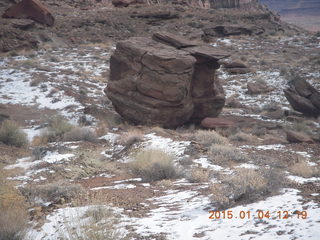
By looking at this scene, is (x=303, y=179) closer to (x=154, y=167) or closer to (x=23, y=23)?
(x=154, y=167)

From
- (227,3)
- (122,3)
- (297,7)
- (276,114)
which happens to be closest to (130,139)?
(276,114)

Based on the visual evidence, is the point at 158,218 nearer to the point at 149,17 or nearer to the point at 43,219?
the point at 43,219

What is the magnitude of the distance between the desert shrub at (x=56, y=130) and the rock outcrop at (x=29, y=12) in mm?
22051

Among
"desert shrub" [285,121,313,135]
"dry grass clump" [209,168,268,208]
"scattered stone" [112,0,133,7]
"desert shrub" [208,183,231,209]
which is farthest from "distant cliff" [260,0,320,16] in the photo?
Answer: "desert shrub" [208,183,231,209]

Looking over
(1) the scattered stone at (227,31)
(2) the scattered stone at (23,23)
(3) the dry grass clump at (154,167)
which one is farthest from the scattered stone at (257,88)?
(2) the scattered stone at (23,23)

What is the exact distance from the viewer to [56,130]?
1165cm

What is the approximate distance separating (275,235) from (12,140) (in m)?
8.65

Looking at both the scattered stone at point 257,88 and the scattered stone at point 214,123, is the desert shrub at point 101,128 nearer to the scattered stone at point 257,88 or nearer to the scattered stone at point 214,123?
the scattered stone at point 214,123

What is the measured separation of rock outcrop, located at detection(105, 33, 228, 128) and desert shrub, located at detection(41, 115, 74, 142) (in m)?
2.08

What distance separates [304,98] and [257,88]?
393cm

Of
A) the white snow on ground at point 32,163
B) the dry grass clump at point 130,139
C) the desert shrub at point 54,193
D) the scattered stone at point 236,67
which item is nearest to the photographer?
the desert shrub at point 54,193
